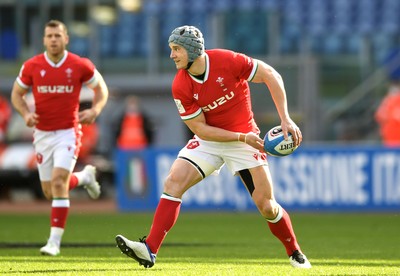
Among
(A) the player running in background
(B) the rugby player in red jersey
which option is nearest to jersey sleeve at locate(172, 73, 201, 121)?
(B) the rugby player in red jersey

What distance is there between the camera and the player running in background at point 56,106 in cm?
988

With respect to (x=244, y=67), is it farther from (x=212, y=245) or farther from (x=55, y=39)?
(x=212, y=245)

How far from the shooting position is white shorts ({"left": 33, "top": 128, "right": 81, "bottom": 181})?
9.91 meters

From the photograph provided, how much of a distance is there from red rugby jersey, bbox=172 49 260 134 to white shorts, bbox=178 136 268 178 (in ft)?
0.51

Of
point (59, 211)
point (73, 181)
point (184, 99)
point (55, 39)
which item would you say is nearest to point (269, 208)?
point (184, 99)

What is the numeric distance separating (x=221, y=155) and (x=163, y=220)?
0.71 meters

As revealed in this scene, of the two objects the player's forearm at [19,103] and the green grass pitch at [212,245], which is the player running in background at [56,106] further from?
the green grass pitch at [212,245]

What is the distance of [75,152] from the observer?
1000 centimetres

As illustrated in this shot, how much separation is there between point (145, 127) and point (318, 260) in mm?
13214

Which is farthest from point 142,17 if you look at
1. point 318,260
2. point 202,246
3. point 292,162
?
point 318,260

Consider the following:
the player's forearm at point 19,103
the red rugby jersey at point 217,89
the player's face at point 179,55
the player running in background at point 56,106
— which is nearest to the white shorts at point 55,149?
the player running in background at point 56,106

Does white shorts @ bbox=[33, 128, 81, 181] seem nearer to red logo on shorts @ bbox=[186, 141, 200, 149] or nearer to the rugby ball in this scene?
red logo on shorts @ bbox=[186, 141, 200, 149]

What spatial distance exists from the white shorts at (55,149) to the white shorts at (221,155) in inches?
84.1

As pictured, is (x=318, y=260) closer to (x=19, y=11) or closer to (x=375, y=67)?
(x=375, y=67)
